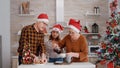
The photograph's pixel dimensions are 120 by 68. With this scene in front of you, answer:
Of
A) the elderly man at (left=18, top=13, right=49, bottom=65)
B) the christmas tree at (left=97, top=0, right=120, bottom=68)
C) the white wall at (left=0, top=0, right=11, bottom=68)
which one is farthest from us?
the white wall at (left=0, top=0, right=11, bottom=68)

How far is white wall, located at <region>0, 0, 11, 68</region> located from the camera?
675 cm

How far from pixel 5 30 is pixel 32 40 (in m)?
3.46

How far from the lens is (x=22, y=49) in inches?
138

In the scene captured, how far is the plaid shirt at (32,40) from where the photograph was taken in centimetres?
349

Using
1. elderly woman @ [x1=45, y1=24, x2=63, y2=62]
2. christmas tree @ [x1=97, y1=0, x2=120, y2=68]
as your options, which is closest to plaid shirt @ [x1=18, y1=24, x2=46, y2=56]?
elderly woman @ [x1=45, y1=24, x2=63, y2=62]

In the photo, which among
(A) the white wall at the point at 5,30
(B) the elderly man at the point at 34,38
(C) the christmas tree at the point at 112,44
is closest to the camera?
(B) the elderly man at the point at 34,38

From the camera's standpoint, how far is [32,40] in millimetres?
3512

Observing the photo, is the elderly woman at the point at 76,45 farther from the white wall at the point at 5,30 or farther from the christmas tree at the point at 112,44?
the white wall at the point at 5,30

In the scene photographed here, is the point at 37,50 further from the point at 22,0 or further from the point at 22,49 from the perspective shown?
the point at 22,0

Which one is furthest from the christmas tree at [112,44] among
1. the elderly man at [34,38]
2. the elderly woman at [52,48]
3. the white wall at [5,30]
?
the white wall at [5,30]

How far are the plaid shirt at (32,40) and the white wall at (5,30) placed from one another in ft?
11.0

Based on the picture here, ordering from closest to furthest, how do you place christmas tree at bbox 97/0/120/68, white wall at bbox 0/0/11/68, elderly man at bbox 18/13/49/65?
1. elderly man at bbox 18/13/49/65
2. christmas tree at bbox 97/0/120/68
3. white wall at bbox 0/0/11/68

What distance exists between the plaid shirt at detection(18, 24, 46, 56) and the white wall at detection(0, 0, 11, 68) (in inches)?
132

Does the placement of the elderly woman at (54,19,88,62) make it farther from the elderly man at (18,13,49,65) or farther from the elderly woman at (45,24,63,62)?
the elderly man at (18,13,49,65)
